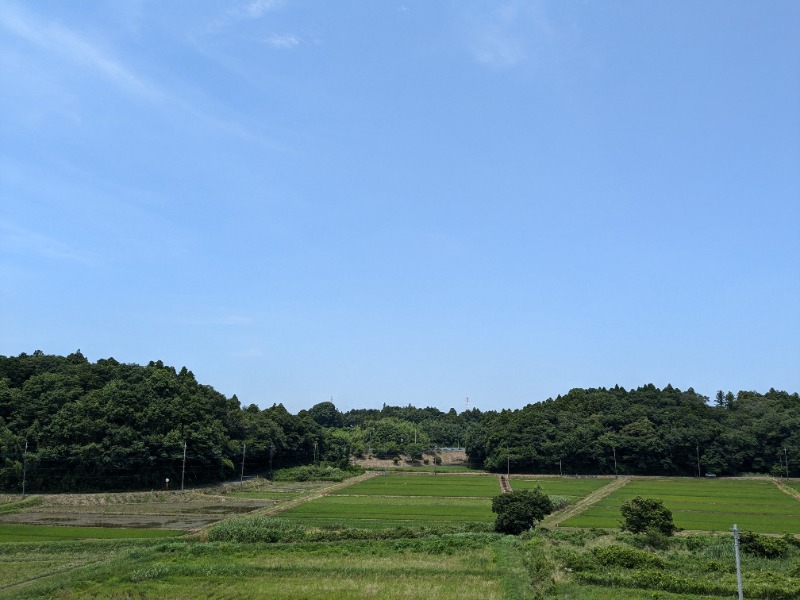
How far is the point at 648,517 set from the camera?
39.1 m

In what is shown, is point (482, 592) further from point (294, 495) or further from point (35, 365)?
point (35, 365)

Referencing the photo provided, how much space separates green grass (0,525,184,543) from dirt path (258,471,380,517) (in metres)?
11.0

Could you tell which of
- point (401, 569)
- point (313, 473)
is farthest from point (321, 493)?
point (401, 569)

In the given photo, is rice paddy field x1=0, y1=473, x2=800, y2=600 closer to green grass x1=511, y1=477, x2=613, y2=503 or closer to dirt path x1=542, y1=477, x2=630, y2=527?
dirt path x1=542, y1=477, x2=630, y2=527

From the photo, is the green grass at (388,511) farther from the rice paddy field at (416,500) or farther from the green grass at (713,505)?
the green grass at (713,505)

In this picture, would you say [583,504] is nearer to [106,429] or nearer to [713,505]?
[713,505]

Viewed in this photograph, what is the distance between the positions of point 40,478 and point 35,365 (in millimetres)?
21775

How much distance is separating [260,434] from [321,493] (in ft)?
72.1

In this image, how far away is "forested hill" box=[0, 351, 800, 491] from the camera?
2537 inches

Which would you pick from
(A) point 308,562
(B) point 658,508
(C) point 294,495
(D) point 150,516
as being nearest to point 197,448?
(C) point 294,495

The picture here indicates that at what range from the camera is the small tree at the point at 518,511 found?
4075 centimetres

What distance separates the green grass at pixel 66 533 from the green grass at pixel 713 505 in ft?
95.6

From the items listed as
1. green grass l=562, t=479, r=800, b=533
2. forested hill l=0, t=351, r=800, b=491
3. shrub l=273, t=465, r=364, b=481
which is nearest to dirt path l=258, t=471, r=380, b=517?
shrub l=273, t=465, r=364, b=481

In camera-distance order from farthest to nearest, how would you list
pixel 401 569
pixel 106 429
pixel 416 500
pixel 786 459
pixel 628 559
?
pixel 786 459
pixel 106 429
pixel 416 500
pixel 401 569
pixel 628 559
